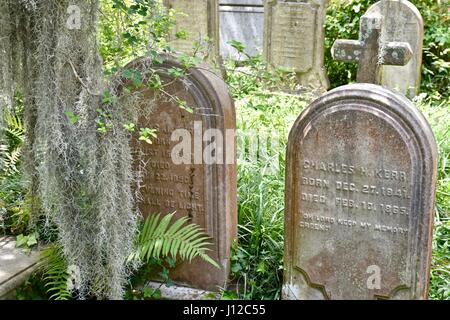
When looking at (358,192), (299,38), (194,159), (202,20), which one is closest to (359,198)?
(358,192)

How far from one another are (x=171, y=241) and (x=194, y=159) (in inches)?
18.8

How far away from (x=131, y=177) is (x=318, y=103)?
110 cm

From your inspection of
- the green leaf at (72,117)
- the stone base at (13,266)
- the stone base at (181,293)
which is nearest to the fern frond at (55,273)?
the stone base at (13,266)

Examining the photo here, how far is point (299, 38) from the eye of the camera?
7410 mm

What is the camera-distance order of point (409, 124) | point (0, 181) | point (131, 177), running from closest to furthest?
point (409, 124)
point (131, 177)
point (0, 181)

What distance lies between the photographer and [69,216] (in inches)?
138

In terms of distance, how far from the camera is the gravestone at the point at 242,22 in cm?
982

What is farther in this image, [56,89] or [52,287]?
[52,287]

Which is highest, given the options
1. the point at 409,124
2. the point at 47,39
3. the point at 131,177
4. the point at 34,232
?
the point at 47,39

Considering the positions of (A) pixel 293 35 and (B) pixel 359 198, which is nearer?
(B) pixel 359 198

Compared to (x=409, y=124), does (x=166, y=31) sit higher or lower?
higher

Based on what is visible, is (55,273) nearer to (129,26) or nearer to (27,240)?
(27,240)
